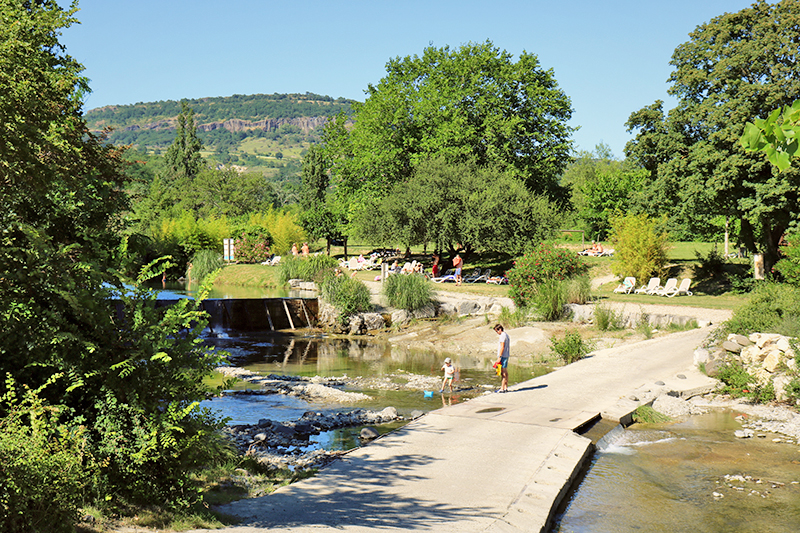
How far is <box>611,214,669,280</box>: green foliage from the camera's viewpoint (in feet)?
94.2

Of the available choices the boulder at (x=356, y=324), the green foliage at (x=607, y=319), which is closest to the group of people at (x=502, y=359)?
the green foliage at (x=607, y=319)

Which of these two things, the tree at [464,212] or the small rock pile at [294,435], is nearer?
the small rock pile at [294,435]

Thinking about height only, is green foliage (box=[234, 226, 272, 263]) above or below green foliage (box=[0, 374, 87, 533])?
above

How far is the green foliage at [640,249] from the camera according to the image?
28703 millimetres

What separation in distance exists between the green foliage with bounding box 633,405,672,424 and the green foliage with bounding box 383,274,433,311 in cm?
1451

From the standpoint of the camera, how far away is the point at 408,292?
25.9 metres

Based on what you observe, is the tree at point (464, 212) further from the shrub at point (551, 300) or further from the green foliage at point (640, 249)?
the shrub at point (551, 300)

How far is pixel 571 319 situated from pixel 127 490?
18.2 meters

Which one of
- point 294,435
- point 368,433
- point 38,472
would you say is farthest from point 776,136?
point 294,435

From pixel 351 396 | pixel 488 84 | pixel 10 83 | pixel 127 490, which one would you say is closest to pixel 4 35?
pixel 10 83

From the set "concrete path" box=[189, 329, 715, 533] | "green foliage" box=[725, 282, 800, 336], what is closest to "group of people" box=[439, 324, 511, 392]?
"concrete path" box=[189, 329, 715, 533]

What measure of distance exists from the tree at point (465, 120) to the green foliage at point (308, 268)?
515 centimetres

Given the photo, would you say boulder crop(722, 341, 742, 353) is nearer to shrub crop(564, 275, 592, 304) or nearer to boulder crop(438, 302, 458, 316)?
shrub crop(564, 275, 592, 304)

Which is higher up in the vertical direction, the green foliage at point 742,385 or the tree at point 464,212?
the tree at point 464,212
